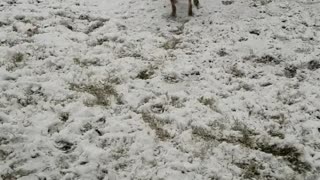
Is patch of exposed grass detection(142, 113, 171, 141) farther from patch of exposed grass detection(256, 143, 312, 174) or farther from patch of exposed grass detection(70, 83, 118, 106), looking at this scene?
patch of exposed grass detection(256, 143, 312, 174)

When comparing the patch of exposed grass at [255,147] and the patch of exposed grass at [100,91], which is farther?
the patch of exposed grass at [100,91]

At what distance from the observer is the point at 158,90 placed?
793cm

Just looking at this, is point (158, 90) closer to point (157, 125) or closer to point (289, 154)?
point (157, 125)

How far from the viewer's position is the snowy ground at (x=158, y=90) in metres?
6.16

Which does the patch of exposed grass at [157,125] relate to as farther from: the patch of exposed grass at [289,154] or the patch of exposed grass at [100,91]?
the patch of exposed grass at [289,154]

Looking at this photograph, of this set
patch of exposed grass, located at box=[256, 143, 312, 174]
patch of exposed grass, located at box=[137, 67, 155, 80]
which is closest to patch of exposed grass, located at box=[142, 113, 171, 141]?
patch of exposed grass, located at box=[137, 67, 155, 80]

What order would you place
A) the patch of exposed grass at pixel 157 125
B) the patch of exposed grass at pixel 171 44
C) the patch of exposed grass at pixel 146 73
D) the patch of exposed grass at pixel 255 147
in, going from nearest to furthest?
the patch of exposed grass at pixel 255 147, the patch of exposed grass at pixel 157 125, the patch of exposed grass at pixel 146 73, the patch of exposed grass at pixel 171 44

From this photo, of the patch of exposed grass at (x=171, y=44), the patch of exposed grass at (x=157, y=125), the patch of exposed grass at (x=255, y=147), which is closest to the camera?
the patch of exposed grass at (x=255, y=147)

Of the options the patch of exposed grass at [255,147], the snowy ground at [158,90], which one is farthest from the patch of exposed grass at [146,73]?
the patch of exposed grass at [255,147]

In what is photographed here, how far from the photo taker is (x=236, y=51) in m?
9.22

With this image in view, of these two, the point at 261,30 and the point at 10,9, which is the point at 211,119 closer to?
the point at 261,30

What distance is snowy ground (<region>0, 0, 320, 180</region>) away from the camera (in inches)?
242

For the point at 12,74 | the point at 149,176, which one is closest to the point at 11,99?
the point at 12,74

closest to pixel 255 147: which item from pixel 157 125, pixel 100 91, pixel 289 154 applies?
pixel 289 154
